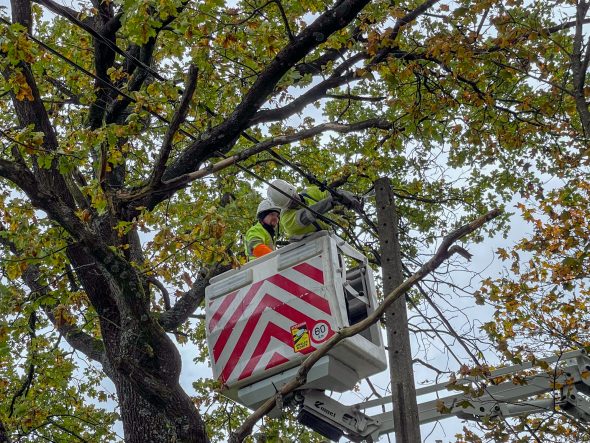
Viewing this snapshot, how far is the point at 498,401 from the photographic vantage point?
23.4ft

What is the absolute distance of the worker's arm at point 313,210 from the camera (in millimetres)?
7344

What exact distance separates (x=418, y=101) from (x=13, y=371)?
27.3 feet

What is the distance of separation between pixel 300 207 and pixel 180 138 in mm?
2370

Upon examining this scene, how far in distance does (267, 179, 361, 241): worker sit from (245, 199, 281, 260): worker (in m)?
0.35

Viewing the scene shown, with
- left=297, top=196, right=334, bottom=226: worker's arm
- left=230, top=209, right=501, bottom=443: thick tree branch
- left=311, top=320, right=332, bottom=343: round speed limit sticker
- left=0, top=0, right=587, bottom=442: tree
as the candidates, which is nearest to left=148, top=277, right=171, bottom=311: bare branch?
left=0, top=0, right=587, bottom=442: tree

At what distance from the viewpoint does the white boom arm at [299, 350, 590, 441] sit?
23.8 ft

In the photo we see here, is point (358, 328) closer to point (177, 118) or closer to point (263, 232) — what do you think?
point (177, 118)

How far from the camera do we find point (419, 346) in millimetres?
7910

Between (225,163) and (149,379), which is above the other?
(225,163)

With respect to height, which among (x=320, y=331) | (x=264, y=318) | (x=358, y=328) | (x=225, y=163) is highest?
(x=225, y=163)

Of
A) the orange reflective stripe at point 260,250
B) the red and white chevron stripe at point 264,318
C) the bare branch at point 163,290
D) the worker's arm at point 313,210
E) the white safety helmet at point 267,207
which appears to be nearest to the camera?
the red and white chevron stripe at point 264,318

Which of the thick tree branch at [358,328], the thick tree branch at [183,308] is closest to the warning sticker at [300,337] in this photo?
the thick tree branch at [358,328]

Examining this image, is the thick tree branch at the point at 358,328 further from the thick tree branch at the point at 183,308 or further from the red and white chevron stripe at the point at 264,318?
the thick tree branch at the point at 183,308

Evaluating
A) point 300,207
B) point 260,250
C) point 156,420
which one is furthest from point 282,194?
point 156,420
